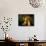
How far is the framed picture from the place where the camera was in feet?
17.8

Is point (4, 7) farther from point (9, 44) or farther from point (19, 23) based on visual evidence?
point (9, 44)

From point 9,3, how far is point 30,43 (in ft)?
6.66

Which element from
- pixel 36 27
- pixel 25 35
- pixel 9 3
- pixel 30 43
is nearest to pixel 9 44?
pixel 30 43

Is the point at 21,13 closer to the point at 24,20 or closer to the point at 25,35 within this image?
the point at 24,20

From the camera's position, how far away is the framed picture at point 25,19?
5430 millimetres

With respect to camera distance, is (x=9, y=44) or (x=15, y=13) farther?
(x=15, y=13)

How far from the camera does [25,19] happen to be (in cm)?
547

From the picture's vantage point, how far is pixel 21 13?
5.44 meters

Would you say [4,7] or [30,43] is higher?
[4,7]

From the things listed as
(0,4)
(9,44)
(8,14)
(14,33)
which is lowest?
(9,44)

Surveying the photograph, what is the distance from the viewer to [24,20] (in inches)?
215

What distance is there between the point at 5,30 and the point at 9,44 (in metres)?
1.05

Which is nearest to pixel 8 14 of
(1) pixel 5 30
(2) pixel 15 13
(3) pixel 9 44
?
(2) pixel 15 13

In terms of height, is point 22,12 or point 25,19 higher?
point 22,12
